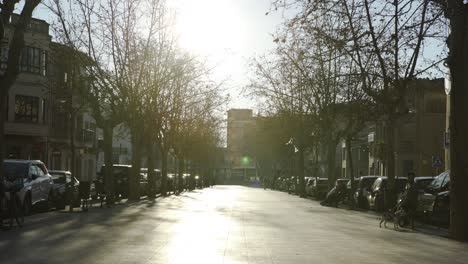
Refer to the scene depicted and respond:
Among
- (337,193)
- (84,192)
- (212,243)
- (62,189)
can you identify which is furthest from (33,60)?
(212,243)

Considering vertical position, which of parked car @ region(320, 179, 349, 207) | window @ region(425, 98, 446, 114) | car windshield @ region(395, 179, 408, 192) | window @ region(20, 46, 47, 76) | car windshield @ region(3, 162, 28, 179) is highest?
window @ region(20, 46, 47, 76)

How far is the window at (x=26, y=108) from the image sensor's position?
53.2 metres

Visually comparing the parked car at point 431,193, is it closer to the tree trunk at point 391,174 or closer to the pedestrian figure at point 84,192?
the tree trunk at point 391,174

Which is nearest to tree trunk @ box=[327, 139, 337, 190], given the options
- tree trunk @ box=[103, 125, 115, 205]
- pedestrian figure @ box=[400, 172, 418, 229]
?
tree trunk @ box=[103, 125, 115, 205]

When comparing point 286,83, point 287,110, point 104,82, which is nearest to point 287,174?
point 287,110

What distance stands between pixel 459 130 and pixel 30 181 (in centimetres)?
1402

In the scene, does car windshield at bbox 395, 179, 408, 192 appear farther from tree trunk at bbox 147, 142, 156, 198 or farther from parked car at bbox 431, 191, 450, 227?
tree trunk at bbox 147, 142, 156, 198

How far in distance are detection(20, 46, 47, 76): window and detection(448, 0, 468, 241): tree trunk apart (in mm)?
39578

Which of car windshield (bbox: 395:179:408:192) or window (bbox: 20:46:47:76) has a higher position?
window (bbox: 20:46:47:76)

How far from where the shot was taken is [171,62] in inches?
1658

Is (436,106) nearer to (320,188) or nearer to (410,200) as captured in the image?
(320,188)

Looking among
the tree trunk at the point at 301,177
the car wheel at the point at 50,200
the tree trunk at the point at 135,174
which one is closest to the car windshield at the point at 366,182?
the tree trunk at the point at 135,174

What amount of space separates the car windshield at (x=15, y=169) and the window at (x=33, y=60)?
28998 mm

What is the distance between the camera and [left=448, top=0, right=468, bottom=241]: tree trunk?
733 inches
